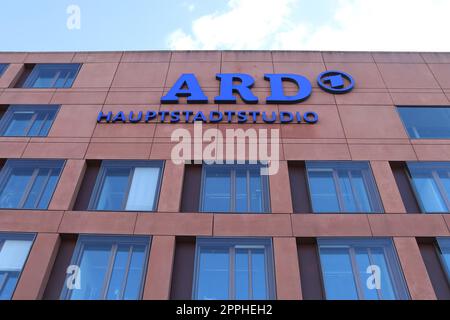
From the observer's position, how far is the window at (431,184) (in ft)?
50.9

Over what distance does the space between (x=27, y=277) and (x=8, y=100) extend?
1092 cm

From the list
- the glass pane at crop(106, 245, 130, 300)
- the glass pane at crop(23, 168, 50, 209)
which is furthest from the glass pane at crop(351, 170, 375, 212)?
the glass pane at crop(23, 168, 50, 209)

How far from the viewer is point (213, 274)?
13.8 m

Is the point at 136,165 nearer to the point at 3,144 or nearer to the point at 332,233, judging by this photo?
the point at 3,144

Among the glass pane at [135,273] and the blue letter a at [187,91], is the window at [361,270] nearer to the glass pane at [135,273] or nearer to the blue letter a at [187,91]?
the glass pane at [135,273]

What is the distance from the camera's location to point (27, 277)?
1311 cm

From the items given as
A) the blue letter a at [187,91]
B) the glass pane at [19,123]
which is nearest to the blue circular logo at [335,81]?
the blue letter a at [187,91]

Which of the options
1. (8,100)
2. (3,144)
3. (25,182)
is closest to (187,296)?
(25,182)

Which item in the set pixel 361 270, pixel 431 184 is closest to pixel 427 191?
pixel 431 184

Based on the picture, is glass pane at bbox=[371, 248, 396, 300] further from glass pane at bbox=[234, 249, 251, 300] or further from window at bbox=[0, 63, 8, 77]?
window at bbox=[0, 63, 8, 77]

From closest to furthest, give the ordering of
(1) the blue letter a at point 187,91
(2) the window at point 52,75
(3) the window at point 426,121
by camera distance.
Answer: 1. (3) the window at point 426,121
2. (1) the blue letter a at point 187,91
3. (2) the window at point 52,75

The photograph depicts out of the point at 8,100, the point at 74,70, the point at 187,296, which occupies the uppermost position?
the point at 74,70

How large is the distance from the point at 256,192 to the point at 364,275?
5.34 meters

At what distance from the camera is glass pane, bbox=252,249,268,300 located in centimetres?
1318
